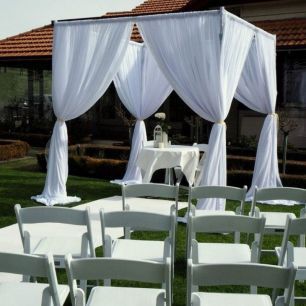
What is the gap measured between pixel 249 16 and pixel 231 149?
16.8 feet

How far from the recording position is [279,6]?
1502cm

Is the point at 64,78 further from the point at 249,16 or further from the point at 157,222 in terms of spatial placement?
the point at 249,16

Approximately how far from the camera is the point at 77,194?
931 centimetres

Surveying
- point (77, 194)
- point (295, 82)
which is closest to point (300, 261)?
point (77, 194)

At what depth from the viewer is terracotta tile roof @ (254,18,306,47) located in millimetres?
13211

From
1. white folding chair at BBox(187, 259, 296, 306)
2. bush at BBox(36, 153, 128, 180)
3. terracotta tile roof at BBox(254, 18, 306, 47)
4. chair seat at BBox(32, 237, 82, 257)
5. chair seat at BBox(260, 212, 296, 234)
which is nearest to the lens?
white folding chair at BBox(187, 259, 296, 306)

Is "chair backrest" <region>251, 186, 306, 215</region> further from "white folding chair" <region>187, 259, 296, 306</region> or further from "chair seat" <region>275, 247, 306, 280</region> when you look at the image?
"white folding chair" <region>187, 259, 296, 306</region>

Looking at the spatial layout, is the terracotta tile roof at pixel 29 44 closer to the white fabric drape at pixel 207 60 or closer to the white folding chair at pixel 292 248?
the white fabric drape at pixel 207 60

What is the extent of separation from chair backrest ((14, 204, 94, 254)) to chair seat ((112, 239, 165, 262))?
0.95ft

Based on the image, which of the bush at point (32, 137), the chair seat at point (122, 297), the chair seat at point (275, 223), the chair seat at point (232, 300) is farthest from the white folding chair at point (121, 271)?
the bush at point (32, 137)

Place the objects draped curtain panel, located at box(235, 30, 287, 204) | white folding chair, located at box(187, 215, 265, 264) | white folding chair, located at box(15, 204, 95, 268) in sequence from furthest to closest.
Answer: draped curtain panel, located at box(235, 30, 287, 204) → white folding chair, located at box(15, 204, 95, 268) → white folding chair, located at box(187, 215, 265, 264)

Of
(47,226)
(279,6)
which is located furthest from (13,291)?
(279,6)

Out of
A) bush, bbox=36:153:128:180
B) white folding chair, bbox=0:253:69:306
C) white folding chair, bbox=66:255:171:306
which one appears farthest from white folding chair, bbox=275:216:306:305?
bush, bbox=36:153:128:180

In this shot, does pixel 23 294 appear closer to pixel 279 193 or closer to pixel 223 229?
pixel 223 229
